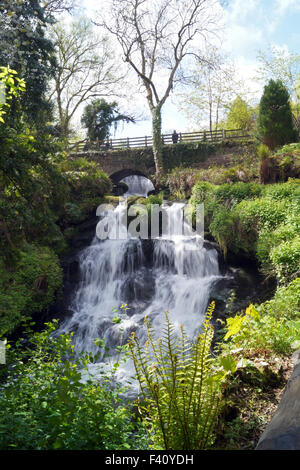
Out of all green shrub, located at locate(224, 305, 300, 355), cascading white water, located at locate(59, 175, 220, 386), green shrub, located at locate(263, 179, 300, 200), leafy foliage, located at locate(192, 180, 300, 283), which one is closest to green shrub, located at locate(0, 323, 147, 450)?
green shrub, located at locate(224, 305, 300, 355)

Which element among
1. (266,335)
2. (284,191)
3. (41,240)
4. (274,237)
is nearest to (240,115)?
(284,191)

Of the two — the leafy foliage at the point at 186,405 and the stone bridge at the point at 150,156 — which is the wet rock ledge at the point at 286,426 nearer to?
the leafy foliage at the point at 186,405

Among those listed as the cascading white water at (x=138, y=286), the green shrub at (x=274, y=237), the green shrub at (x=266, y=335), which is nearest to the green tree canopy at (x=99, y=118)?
the cascading white water at (x=138, y=286)

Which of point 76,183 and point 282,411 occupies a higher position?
point 76,183

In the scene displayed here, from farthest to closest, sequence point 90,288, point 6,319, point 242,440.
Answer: point 90,288
point 6,319
point 242,440

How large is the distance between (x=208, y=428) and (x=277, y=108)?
16.4 m

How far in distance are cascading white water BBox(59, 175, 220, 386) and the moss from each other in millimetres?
955

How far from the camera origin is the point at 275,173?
1282cm

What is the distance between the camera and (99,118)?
2830cm

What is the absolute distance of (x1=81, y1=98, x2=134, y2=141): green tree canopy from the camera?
28109 mm

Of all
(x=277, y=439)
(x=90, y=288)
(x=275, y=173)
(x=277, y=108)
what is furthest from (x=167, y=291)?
(x=277, y=108)

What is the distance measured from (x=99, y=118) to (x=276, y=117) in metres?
16.9

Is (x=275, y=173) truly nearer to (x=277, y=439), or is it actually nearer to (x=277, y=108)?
(x=277, y=108)

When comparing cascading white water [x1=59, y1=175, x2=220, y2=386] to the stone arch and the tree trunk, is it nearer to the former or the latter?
the tree trunk
